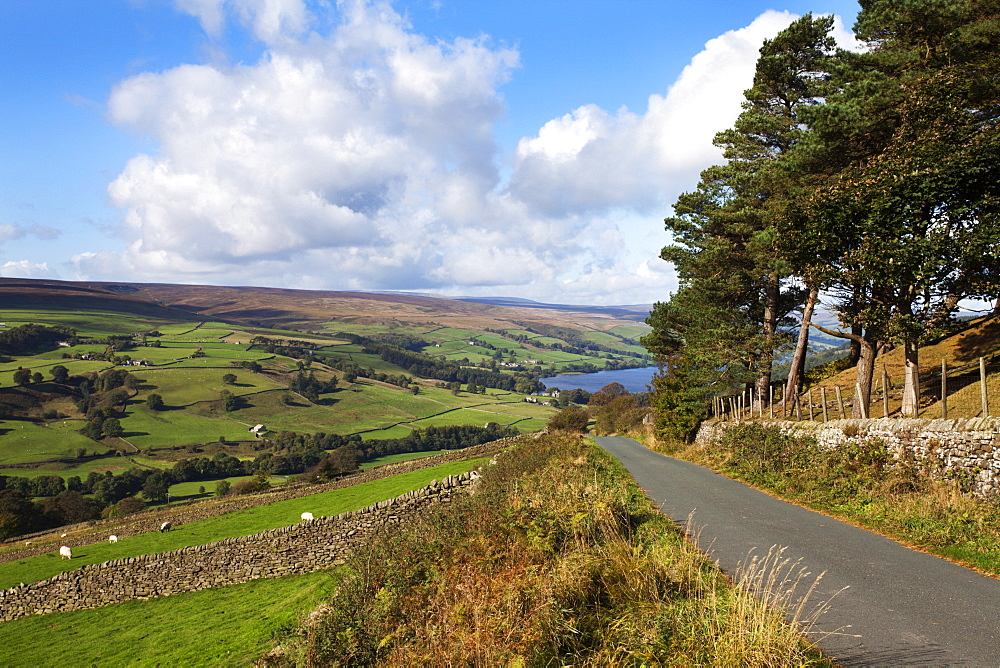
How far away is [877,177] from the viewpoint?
1404 cm

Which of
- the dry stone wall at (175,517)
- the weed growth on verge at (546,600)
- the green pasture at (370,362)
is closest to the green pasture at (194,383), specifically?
the green pasture at (370,362)

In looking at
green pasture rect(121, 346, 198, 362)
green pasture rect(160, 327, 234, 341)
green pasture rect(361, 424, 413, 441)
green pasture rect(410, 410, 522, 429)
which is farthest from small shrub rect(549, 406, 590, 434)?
green pasture rect(160, 327, 234, 341)

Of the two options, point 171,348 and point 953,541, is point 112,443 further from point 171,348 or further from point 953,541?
point 953,541

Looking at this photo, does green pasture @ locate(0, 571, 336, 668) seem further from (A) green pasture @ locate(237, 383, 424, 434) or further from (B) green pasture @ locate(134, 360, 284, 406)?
(B) green pasture @ locate(134, 360, 284, 406)

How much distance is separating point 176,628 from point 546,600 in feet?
49.6

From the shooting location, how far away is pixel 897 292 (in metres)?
14.6

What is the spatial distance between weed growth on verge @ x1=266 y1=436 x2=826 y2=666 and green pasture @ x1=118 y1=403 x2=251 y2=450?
10561cm

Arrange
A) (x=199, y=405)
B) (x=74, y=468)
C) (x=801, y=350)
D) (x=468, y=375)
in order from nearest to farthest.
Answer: (x=801, y=350)
(x=74, y=468)
(x=199, y=405)
(x=468, y=375)

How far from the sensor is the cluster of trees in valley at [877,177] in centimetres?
A: 1321

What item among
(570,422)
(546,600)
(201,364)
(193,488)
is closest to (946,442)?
(546,600)

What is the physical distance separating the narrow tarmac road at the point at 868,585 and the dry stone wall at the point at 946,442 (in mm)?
2843

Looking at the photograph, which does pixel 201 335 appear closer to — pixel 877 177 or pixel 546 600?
pixel 877 177

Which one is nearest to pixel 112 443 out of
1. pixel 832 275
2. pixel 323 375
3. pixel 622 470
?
pixel 323 375

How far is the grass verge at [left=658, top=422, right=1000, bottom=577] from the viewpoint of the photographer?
28.4ft
